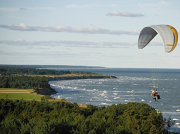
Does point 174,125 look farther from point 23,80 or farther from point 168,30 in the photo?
point 23,80

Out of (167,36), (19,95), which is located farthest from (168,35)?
(19,95)

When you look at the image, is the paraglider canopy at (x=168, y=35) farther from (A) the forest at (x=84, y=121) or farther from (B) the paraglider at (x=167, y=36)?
(A) the forest at (x=84, y=121)

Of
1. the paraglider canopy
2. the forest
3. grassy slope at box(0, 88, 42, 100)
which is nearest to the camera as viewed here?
the paraglider canopy

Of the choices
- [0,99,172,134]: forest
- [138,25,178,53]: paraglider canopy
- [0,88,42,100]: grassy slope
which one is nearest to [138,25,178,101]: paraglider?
[138,25,178,53]: paraglider canopy

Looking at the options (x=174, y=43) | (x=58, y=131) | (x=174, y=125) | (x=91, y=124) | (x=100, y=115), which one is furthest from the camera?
(x=174, y=125)

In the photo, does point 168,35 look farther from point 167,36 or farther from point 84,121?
point 84,121

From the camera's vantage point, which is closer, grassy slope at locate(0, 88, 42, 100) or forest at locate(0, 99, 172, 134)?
forest at locate(0, 99, 172, 134)

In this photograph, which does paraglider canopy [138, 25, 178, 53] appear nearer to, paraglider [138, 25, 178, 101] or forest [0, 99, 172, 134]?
paraglider [138, 25, 178, 101]

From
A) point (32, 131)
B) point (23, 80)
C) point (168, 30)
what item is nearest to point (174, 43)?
point (168, 30)
